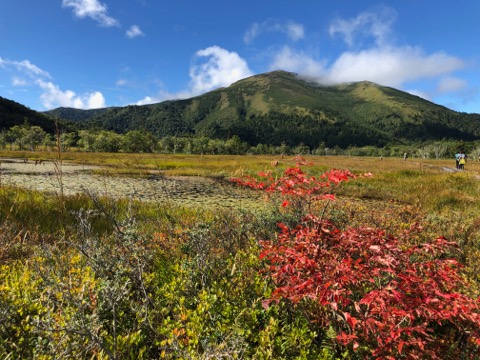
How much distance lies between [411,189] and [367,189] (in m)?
2.66

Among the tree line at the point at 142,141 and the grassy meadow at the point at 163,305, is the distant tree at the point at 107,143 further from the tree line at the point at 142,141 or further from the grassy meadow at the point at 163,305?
the grassy meadow at the point at 163,305

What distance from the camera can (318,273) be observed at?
269 centimetres

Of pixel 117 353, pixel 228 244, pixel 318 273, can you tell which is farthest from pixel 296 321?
pixel 228 244

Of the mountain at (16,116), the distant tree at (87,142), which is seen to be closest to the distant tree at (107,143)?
the distant tree at (87,142)

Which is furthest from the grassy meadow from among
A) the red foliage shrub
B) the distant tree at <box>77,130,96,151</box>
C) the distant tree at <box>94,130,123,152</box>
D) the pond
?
the distant tree at <box>77,130,96,151</box>

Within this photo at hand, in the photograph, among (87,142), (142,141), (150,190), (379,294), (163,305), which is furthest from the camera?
(87,142)

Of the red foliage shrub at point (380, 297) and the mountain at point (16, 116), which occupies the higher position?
the mountain at point (16, 116)

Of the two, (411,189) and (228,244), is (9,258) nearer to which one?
(228,244)

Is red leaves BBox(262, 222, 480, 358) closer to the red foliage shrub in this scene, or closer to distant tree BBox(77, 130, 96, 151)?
the red foliage shrub

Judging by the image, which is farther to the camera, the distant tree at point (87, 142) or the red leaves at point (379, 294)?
the distant tree at point (87, 142)

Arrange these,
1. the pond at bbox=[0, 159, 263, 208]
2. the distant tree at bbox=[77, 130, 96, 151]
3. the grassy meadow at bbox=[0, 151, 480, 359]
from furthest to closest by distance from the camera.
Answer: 1. the distant tree at bbox=[77, 130, 96, 151]
2. the pond at bbox=[0, 159, 263, 208]
3. the grassy meadow at bbox=[0, 151, 480, 359]

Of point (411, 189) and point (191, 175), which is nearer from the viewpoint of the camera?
point (411, 189)

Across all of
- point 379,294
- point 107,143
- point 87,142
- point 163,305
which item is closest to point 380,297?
point 379,294

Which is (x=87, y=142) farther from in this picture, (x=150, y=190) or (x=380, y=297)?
(x=380, y=297)
